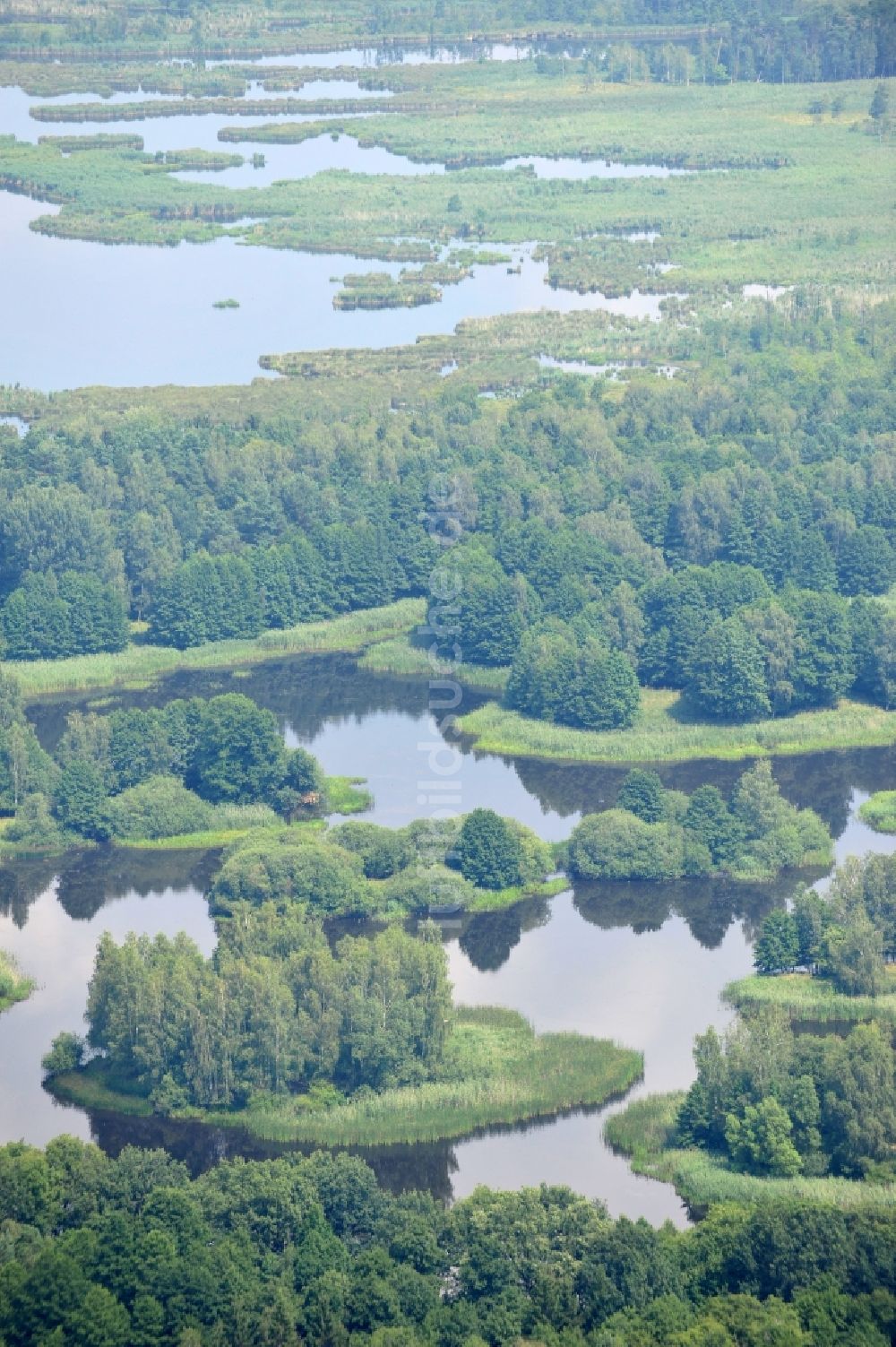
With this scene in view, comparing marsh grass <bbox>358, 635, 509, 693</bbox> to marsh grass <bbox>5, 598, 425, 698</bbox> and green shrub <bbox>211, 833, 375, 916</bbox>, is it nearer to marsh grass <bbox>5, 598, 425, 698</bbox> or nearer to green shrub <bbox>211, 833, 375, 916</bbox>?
marsh grass <bbox>5, 598, 425, 698</bbox>

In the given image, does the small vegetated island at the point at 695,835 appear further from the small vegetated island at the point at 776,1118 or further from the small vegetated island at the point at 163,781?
the small vegetated island at the point at 776,1118

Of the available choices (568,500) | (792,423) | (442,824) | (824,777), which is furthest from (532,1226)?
(792,423)

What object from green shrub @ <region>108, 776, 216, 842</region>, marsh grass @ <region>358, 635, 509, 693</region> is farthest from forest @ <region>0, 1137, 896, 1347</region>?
marsh grass @ <region>358, 635, 509, 693</region>

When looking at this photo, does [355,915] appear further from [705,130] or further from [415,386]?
[705,130]

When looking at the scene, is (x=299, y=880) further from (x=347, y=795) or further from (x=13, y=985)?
(x=347, y=795)

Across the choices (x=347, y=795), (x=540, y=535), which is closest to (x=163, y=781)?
(x=347, y=795)
